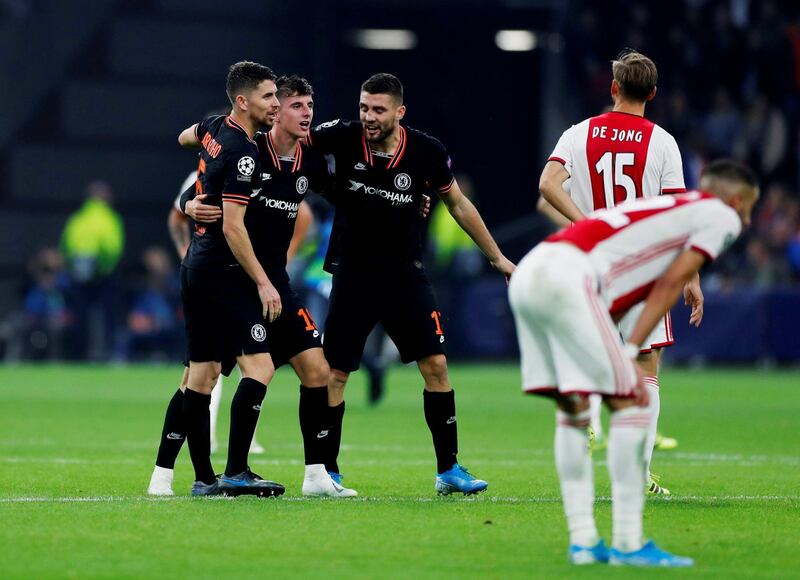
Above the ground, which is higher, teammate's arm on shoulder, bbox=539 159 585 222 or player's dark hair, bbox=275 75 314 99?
player's dark hair, bbox=275 75 314 99

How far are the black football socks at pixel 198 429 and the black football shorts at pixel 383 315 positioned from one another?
0.88 metres

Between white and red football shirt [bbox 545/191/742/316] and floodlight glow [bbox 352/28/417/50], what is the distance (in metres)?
19.6

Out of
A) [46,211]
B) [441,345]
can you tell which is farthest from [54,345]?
[441,345]

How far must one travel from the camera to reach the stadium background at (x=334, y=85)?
989 inches

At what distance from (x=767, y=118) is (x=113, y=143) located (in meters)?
10.3

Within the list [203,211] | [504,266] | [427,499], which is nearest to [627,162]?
[504,266]

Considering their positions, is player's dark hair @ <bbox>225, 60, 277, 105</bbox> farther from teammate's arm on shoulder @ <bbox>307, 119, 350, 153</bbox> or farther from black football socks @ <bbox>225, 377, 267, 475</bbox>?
black football socks @ <bbox>225, 377, 267, 475</bbox>

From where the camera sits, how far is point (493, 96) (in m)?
26.7

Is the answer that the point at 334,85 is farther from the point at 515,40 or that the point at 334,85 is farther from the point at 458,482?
the point at 458,482

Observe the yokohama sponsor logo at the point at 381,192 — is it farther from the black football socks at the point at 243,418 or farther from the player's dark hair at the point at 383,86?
the black football socks at the point at 243,418

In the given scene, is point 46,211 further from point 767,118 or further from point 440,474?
point 440,474

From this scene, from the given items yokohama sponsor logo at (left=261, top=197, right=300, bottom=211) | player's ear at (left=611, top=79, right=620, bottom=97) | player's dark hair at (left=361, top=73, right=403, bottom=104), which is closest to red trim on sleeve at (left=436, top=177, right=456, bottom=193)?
player's dark hair at (left=361, top=73, right=403, bottom=104)

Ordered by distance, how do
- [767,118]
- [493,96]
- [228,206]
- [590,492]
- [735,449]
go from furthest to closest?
[493,96] < [767,118] < [735,449] < [228,206] < [590,492]

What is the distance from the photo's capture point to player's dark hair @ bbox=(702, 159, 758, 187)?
6809 mm
